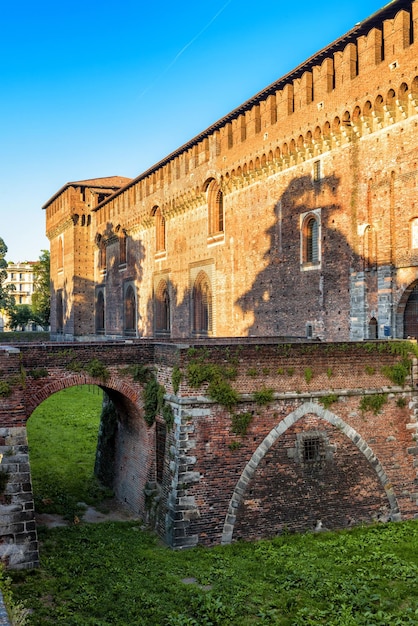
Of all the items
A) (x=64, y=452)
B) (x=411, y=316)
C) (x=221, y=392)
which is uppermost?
(x=411, y=316)

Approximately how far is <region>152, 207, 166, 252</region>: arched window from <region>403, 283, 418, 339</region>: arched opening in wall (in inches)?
723

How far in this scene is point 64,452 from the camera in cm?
1834

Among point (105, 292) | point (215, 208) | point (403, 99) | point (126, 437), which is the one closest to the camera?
point (126, 437)

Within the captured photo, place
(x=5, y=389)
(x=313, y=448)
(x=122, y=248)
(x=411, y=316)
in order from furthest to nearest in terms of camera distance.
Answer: (x=122, y=248) < (x=411, y=316) < (x=313, y=448) < (x=5, y=389)

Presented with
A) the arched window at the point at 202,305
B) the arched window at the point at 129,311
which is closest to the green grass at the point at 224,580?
the arched window at the point at 202,305

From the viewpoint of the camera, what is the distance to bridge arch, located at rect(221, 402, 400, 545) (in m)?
11.7

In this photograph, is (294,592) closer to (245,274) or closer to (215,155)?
(245,274)

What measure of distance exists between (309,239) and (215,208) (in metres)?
7.77

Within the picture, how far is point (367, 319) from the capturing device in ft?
57.9

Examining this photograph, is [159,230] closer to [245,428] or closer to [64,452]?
[64,452]

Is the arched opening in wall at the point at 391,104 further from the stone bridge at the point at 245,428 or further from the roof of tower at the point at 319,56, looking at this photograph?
the stone bridge at the point at 245,428

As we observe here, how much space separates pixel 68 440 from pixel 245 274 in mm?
9251

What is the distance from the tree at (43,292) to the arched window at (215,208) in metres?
37.2

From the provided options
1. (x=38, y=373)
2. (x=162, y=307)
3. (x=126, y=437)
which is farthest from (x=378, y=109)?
(x=162, y=307)
